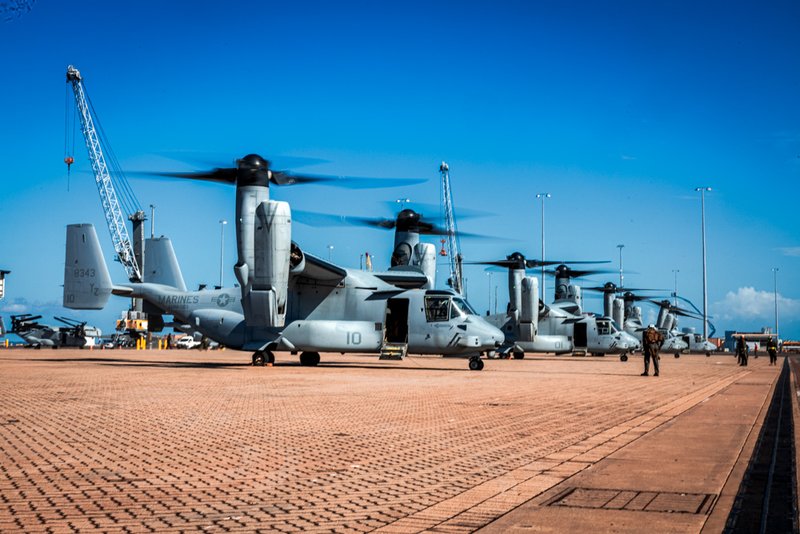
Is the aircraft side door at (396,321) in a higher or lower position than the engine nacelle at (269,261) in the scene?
lower

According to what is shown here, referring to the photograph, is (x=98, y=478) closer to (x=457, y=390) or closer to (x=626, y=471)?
(x=626, y=471)

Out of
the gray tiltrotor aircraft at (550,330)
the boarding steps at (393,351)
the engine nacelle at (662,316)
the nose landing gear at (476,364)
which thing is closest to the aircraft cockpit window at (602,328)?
the gray tiltrotor aircraft at (550,330)

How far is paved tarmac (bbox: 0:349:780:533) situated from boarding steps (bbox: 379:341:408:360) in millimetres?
13941

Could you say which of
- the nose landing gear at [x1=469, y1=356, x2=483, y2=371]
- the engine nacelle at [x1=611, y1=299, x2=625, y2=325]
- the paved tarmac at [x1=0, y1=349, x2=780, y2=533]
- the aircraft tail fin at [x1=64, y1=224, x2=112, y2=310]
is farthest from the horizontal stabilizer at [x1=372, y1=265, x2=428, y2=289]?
the engine nacelle at [x1=611, y1=299, x2=625, y2=325]

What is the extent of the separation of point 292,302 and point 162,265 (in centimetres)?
879

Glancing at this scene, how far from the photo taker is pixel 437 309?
2888 cm

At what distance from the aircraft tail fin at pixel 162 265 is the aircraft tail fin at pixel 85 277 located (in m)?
2.89

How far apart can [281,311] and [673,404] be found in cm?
1571

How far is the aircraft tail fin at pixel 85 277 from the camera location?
106ft

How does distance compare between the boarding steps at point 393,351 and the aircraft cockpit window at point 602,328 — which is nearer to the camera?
the boarding steps at point 393,351

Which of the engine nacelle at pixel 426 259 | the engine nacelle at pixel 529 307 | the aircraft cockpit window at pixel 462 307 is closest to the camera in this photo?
the aircraft cockpit window at pixel 462 307

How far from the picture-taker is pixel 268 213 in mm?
26359

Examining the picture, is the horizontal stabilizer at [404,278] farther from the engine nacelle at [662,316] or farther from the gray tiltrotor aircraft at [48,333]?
the engine nacelle at [662,316]

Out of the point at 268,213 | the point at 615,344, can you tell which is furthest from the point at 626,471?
the point at 615,344
